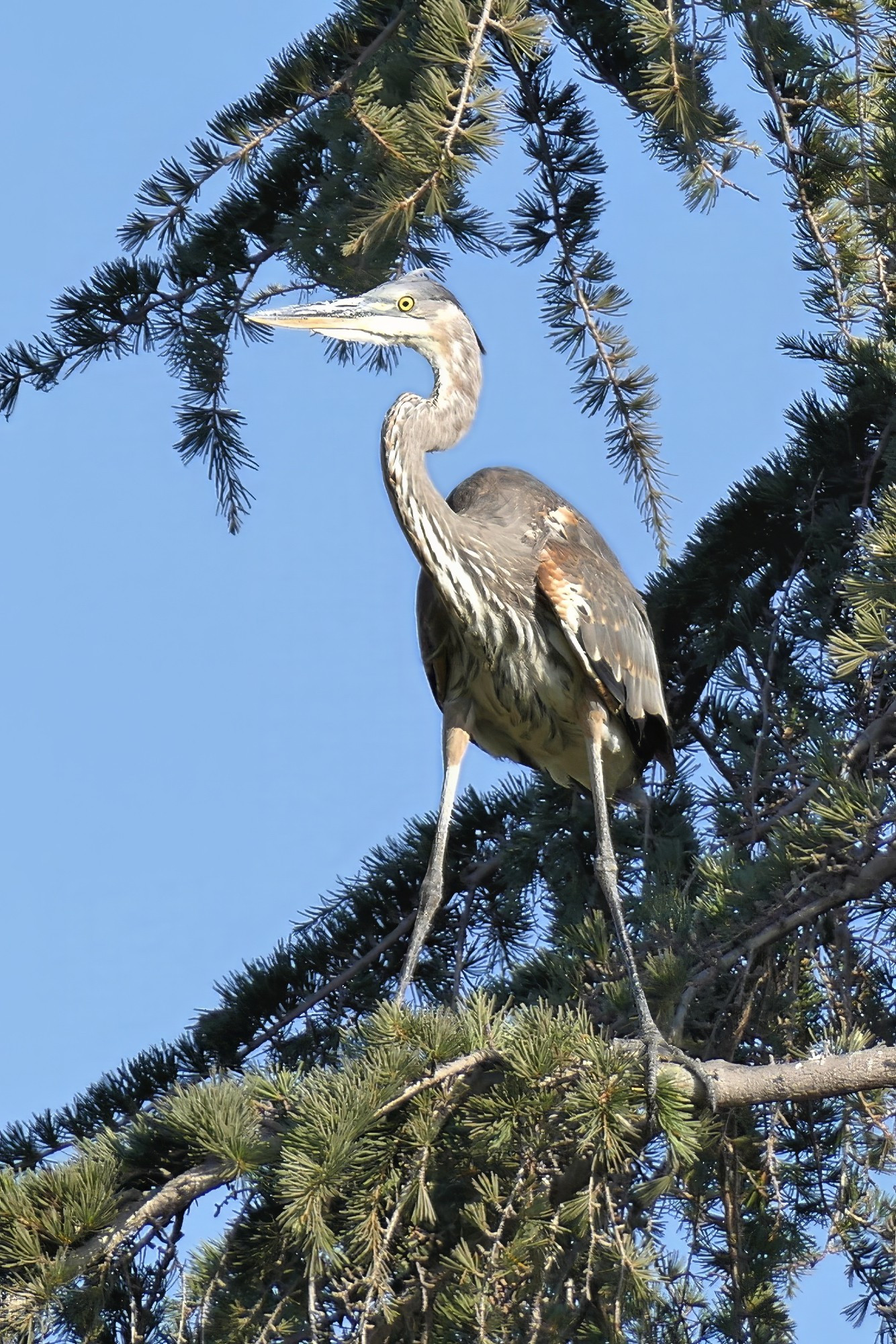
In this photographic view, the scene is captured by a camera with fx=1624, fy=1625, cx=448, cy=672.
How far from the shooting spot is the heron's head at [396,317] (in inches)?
177

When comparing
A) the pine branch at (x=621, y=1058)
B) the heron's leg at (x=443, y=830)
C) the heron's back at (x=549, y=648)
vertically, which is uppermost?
the heron's back at (x=549, y=648)

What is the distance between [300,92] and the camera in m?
4.32

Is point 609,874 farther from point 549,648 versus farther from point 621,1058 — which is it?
point 621,1058

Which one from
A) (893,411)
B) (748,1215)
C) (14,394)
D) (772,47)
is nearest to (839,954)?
(748,1215)

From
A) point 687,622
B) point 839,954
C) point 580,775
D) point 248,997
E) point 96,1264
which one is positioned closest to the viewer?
point 96,1264

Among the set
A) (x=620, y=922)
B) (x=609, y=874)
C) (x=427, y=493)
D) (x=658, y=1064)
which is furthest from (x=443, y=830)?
(x=658, y=1064)

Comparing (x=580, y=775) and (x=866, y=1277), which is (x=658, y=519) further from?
(x=866, y=1277)

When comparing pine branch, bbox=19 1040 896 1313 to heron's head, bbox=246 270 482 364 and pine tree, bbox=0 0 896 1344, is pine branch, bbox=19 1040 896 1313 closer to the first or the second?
pine tree, bbox=0 0 896 1344

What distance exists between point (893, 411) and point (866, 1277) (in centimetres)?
242

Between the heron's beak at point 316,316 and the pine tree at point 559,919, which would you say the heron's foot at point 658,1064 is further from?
the heron's beak at point 316,316

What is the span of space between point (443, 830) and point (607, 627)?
770 mm

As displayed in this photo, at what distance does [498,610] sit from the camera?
4.62 meters

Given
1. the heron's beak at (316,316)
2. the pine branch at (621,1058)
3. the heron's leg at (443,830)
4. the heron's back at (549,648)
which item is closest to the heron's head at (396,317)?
the heron's beak at (316,316)

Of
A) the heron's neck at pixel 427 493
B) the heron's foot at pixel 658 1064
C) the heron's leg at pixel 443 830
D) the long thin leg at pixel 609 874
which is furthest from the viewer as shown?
the heron's neck at pixel 427 493
